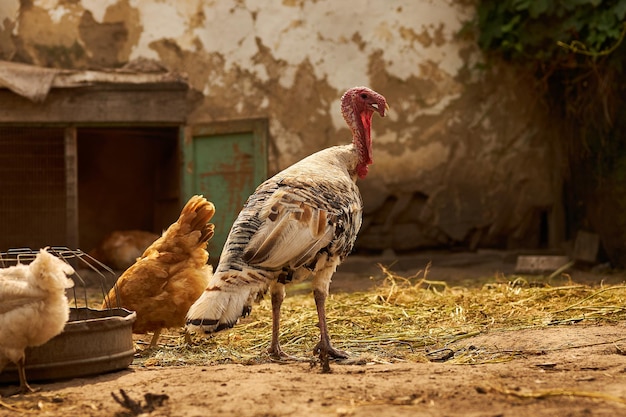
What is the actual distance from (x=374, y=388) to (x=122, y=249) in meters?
7.21

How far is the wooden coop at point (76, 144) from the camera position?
32.2ft

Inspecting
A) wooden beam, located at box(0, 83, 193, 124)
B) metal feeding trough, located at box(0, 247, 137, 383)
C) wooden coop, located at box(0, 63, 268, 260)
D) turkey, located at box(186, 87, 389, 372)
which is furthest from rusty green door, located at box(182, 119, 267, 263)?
metal feeding trough, located at box(0, 247, 137, 383)

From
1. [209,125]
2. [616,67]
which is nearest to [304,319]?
[209,125]

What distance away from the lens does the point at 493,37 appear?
10562mm

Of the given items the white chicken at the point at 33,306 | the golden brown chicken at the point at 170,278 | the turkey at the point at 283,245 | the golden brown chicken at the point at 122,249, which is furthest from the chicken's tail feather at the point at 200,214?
the golden brown chicken at the point at 122,249

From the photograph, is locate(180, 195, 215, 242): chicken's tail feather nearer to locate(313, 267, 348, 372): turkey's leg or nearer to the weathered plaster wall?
locate(313, 267, 348, 372): turkey's leg

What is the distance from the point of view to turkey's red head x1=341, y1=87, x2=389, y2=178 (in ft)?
19.6

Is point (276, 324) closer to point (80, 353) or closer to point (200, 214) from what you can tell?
point (200, 214)

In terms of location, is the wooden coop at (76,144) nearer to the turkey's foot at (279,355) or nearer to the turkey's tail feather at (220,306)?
the turkey's foot at (279,355)

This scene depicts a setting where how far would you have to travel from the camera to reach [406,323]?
6398mm

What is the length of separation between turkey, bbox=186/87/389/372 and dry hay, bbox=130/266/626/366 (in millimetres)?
463

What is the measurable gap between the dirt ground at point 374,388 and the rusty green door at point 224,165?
5.07 metres

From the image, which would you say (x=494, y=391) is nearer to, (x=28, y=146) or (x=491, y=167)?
(x=491, y=167)

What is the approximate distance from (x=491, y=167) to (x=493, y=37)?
5.45 feet
